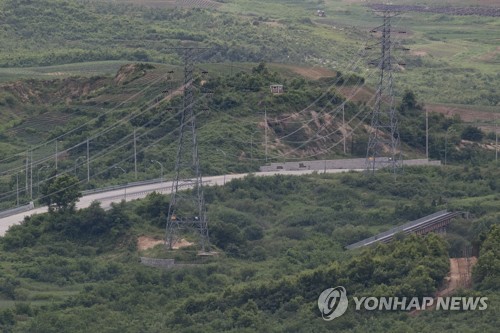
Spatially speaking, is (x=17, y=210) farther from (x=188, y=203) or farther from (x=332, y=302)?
(x=332, y=302)

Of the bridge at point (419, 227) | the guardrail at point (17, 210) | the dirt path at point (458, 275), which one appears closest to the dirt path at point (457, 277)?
the dirt path at point (458, 275)

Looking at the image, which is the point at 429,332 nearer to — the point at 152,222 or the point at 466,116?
the point at 152,222

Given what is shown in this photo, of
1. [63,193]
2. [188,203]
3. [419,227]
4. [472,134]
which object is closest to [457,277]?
[419,227]

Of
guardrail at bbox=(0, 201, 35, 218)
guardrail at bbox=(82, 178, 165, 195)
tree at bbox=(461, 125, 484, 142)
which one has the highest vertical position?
guardrail at bbox=(82, 178, 165, 195)

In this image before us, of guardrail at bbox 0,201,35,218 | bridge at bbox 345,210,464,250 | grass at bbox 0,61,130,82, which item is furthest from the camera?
grass at bbox 0,61,130,82

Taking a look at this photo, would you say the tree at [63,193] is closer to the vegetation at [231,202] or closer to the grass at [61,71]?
the vegetation at [231,202]

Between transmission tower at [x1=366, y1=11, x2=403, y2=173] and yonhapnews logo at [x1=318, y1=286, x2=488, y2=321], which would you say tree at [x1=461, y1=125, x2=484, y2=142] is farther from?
yonhapnews logo at [x1=318, y1=286, x2=488, y2=321]

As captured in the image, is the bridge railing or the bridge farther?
the bridge railing

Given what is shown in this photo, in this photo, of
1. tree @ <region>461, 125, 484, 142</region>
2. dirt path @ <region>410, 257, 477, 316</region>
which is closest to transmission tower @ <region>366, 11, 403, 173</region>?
tree @ <region>461, 125, 484, 142</region>
